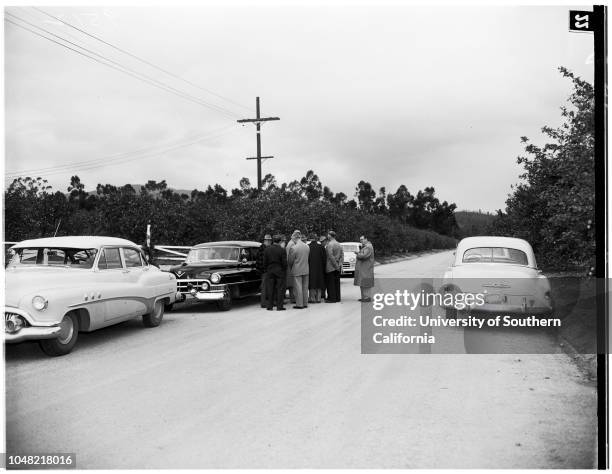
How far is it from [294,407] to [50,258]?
200 inches

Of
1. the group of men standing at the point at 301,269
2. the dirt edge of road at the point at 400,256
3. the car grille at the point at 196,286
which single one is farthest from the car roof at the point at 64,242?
the dirt edge of road at the point at 400,256

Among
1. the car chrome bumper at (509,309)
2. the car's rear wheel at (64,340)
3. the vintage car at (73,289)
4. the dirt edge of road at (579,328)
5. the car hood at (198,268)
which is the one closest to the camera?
the dirt edge of road at (579,328)

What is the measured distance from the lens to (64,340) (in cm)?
734

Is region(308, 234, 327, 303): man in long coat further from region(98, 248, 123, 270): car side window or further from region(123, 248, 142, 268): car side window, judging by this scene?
region(98, 248, 123, 270): car side window

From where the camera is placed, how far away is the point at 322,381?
19.3 feet

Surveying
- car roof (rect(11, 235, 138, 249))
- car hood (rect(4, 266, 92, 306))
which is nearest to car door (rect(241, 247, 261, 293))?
car roof (rect(11, 235, 138, 249))

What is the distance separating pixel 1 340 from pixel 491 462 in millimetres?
3650

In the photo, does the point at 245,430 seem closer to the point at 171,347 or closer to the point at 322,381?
the point at 322,381

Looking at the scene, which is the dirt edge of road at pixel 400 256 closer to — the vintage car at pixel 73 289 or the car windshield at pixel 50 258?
the vintage car at pixel 73 289

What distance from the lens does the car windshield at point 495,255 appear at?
32.7 ft

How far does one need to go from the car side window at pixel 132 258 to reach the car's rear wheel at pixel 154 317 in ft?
2.57

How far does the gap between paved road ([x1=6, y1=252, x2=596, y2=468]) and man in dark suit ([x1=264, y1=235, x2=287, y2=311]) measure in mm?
3903

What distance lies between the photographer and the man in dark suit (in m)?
12.1

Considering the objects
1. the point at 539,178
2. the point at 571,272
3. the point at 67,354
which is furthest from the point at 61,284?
the point at 571,272
